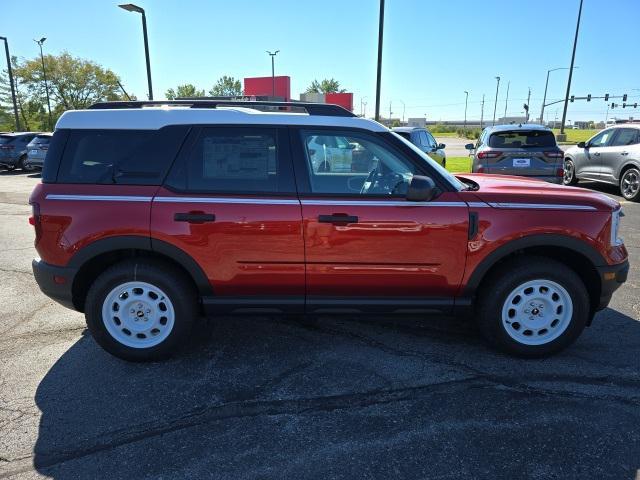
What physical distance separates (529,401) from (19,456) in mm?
3023

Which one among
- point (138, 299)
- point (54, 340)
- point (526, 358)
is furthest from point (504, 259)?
point (54, 340)

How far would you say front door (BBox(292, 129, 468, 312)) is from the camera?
3.39 m

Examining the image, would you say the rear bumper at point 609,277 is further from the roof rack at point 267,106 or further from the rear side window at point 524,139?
the rear side window at point 524,139

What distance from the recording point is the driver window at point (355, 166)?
351cm

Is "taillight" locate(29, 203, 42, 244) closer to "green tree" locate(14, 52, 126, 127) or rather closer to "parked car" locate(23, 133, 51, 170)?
"parked car" locate(23, 133, 51, 170)

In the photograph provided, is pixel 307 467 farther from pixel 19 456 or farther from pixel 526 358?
pixel 526 358

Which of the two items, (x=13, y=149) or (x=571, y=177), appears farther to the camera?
Result: (x=13, y=149)

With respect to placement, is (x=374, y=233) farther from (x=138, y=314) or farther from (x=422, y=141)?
(x=422, y=141)

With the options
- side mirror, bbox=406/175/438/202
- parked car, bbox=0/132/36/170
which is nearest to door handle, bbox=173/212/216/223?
side mirror, bbox=406/175/438/202

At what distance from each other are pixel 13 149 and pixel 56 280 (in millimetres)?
18917

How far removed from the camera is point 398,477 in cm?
241

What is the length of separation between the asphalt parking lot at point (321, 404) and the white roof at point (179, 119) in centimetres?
176

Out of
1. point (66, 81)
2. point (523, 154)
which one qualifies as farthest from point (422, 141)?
point (66, 81)

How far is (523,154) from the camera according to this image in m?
9.06
